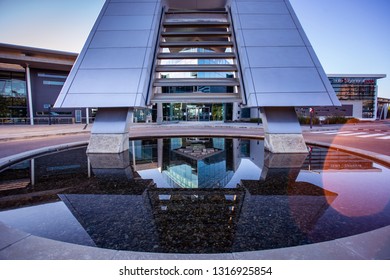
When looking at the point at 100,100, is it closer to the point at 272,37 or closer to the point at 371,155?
the point at 272,37

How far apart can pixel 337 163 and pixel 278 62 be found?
4289mm

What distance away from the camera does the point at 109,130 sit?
27.4 ft

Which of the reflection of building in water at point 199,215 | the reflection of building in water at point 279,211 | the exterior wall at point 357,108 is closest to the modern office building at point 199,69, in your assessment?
the reflection of building in water at point 279,211

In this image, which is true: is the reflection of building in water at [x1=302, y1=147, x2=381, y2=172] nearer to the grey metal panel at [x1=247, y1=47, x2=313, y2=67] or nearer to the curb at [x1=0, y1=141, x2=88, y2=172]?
the grey metal panel at [x1=247, y1=47, x2=313, y2=67]

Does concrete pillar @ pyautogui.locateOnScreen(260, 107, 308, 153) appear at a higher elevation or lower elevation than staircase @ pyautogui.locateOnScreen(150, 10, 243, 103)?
lower

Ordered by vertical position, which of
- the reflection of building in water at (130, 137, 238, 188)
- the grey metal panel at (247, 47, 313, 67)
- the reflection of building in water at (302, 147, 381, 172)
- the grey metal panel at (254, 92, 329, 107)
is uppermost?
the grey metal panel at (247, 47, 313, 67)

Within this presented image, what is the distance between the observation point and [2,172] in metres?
6.09

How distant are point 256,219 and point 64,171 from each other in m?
5.73

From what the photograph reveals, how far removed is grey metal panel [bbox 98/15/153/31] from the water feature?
6.61 meters

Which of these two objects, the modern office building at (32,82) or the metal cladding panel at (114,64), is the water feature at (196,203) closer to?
the metal cladding panel at (114,64)

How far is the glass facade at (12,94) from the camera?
36.1 meters

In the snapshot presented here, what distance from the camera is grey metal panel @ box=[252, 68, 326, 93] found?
7496mm

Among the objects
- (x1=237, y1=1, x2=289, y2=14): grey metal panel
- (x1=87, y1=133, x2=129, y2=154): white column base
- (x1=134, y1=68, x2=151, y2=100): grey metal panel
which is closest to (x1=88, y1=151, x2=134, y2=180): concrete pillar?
(x1=87, y1=133, x2=129, y2=154): white column base
